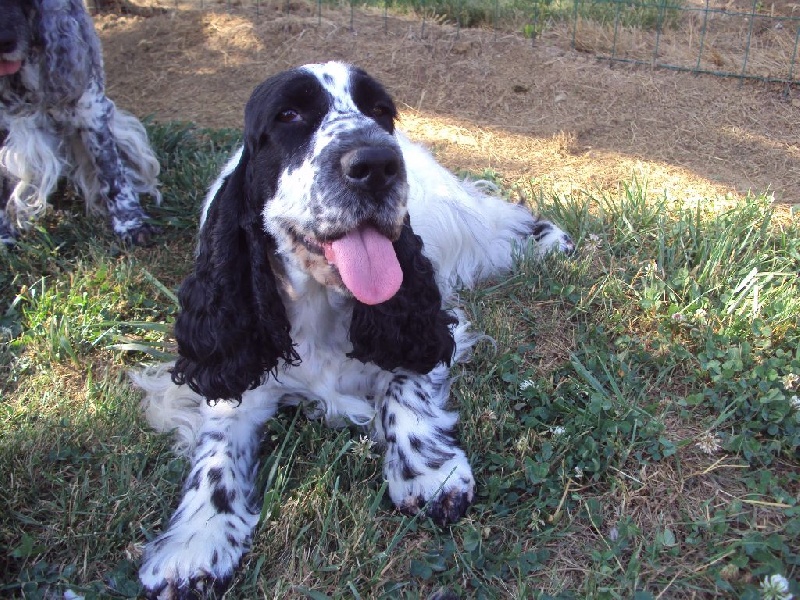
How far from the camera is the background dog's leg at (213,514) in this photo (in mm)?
2043

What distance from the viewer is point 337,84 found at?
A: 2375mm

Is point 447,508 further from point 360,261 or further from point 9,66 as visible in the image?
point 9,66

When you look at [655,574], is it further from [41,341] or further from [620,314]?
[41,341]

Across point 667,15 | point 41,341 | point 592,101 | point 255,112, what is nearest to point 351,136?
point 255,112

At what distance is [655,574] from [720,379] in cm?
84

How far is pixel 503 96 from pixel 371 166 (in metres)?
3.32

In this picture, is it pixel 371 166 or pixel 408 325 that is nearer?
pixel 371 166

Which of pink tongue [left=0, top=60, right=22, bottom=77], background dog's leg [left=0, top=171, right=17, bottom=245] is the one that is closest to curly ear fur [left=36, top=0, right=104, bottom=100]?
pink tongue [left=0, top=60, right=22, bottom=77]

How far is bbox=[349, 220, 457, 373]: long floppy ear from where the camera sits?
2.42m

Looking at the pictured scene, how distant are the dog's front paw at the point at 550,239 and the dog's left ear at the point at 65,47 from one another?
229 centimetres

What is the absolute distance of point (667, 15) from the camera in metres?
5.98

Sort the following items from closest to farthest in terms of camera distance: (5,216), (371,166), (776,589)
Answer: (776,589)
(371,166)
(5,216)

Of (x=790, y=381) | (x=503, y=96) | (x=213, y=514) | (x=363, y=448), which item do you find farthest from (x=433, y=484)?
(x=503, y=96)

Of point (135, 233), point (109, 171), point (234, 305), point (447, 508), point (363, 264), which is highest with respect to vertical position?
point (363, 264)
